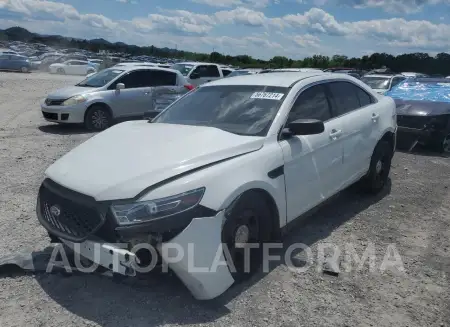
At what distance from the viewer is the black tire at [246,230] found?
3189mm

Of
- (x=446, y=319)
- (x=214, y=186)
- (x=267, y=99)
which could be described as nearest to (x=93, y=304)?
(x=214, y=186)

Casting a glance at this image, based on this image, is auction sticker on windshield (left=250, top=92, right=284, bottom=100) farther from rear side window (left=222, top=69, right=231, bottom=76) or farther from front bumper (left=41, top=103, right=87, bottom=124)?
rear side window (left=222, top=69, right=231, bottom=76)

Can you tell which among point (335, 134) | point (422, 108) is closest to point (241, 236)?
point (335, 134)

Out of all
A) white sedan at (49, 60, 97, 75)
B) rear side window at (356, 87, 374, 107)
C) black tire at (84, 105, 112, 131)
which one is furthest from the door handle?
white sedan at (49, 60, 97, 75)

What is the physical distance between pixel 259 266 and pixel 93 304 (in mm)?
1393

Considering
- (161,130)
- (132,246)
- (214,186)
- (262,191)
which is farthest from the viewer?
(161,130)

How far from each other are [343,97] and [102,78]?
8079 millimetres

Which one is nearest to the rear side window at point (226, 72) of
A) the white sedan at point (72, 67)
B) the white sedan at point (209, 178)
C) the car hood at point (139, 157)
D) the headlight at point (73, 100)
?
the headlight at point (73, 100)

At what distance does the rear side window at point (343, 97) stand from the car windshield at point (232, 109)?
89 centimetres

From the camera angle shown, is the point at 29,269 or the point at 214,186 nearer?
the point at 214,186

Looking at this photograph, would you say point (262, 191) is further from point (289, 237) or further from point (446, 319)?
point (446, 319)

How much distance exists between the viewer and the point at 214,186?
3.06 metres

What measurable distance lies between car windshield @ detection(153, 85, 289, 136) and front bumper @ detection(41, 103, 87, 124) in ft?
20.8

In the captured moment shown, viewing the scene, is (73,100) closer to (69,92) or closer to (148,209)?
(69,92)
